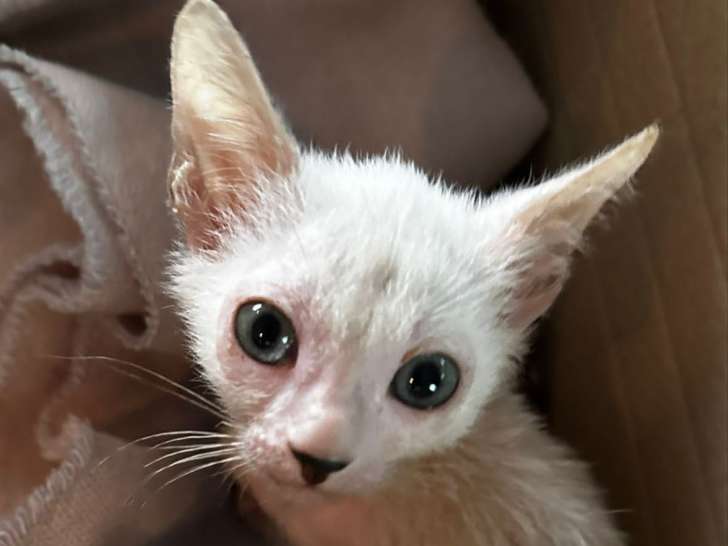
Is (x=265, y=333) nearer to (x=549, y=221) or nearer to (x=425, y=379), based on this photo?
(x=425, y=379)

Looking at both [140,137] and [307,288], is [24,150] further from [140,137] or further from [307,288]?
[307,288]

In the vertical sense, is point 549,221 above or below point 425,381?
above

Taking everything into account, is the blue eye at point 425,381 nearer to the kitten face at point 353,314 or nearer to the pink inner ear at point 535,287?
the kitten face at point 353,314

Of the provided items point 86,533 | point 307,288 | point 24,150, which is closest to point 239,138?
point 307,288

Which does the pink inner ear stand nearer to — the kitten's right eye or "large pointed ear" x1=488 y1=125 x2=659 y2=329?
"large pointed ear" x1=488 y1=125 x2=659 y2=329

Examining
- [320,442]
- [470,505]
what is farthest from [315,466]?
[470,505]

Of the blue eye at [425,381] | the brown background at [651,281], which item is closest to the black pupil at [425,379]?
the blue eye at [425,381]

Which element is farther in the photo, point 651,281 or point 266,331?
point 651,281
